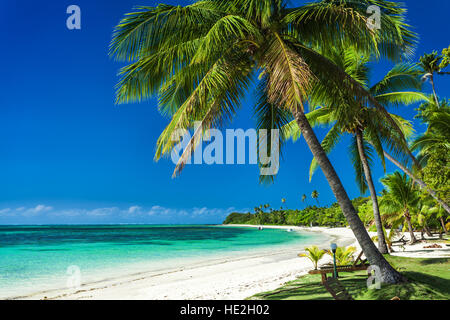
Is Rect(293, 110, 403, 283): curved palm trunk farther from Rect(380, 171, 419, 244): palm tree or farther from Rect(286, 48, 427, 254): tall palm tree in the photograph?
Rect(380, 171, 419, 244): palm tree

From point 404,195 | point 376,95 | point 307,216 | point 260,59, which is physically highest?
point 376,95

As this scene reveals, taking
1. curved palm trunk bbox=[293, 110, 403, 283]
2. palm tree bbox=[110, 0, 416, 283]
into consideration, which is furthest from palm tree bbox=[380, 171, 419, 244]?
curved palm trunk bbox=[293, 110, 403, 283]

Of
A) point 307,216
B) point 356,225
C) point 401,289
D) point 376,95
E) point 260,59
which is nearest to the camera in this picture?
point 401,289

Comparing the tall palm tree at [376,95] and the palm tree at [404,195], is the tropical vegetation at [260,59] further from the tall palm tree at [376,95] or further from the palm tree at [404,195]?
the palm tree at [404,195]

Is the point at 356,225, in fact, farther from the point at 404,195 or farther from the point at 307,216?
the point at 307,216

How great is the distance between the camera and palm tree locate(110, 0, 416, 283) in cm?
562

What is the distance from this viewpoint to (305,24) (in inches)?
255

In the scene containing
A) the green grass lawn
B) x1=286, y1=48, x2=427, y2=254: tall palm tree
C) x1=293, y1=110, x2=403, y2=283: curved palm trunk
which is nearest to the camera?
the green grass lawn

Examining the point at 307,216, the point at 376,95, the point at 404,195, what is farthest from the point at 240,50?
the point at 307,216

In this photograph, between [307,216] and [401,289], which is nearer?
[401,289]

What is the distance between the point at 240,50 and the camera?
6.63 metres

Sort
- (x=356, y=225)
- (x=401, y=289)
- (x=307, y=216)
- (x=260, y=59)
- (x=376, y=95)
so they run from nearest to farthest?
(x=401, y=289)
(x=356, y=225)
(x=260, y=59)
(x=376, y=95)
(x=307, y=216)
